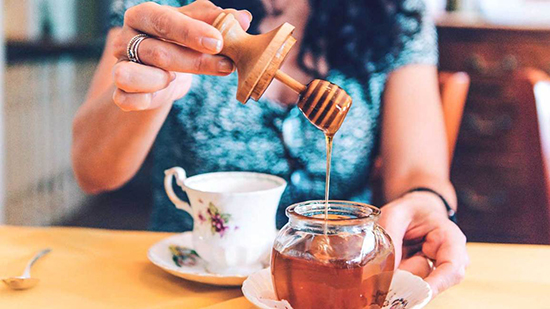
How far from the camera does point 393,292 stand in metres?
0.64

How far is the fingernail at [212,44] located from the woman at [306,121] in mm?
393

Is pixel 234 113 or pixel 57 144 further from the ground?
pixel 234 113

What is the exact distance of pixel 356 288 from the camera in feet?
1.88

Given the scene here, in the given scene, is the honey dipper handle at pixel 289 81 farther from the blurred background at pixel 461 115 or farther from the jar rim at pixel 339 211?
the blurred background at pixel 461 115

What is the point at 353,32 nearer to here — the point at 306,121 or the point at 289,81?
the point at 306,121

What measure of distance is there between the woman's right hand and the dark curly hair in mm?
613

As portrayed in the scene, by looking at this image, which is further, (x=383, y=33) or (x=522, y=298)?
(x=383, y=33)

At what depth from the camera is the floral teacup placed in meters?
0.72

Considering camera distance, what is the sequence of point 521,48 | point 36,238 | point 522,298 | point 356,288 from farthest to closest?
point 521,48, point 36,238, point 522,298, point 356,288

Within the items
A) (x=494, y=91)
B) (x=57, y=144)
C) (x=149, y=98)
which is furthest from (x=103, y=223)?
(x=149, y=98)

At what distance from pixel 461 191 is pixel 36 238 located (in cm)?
177

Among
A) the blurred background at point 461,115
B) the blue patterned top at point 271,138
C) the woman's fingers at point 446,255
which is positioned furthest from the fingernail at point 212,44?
the blurred background at point 461,115

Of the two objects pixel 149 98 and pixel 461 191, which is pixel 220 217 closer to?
pixel 149 98

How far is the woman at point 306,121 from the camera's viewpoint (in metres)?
1.10
